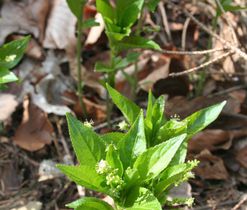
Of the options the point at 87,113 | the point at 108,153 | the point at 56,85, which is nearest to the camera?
the point at 108,153

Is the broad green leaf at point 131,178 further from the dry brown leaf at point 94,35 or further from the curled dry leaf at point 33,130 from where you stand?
the dry brown leaf at point 94,35

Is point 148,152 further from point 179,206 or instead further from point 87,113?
point 87,113

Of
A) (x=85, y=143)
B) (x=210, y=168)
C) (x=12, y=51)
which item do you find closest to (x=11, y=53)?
(x=12, y=51)

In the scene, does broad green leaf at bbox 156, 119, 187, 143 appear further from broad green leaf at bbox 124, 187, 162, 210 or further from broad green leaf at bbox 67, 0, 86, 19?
broad green leaf at bbox 67, 0, 86, 19

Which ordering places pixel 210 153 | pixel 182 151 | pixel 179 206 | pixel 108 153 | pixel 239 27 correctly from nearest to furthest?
pixel 108 153 → pixel 182 151 → pixel 179 206 → pixel 210 153 → pixel 239 27

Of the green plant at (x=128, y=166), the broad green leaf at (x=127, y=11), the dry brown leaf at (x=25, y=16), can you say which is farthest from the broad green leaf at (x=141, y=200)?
the dry brown leaf at (x=25, y=16)

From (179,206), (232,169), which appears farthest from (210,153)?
(179,206)
